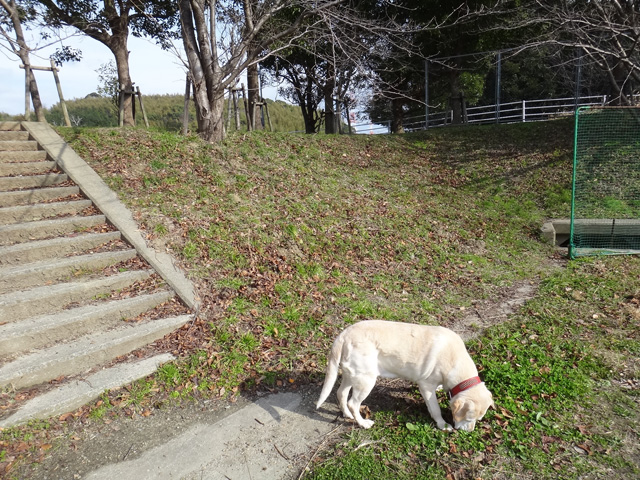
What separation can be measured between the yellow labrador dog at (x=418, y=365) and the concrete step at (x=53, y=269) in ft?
11.5

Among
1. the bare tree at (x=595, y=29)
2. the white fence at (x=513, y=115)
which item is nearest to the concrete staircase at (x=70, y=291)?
the bare tree at (x=595, y=29)

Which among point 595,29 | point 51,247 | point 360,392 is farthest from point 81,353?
point 595,29

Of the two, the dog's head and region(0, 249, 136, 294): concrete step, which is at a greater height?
region(0, 249, 136, 294): concrete step

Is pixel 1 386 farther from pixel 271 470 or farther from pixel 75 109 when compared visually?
pixel 75 109

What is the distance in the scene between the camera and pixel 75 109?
26.1 m

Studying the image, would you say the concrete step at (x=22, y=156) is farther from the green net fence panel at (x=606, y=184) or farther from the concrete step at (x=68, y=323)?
the green net fence panel at (x=606, y=184)

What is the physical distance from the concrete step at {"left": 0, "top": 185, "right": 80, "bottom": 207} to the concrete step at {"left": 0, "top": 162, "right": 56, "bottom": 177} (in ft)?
2.42

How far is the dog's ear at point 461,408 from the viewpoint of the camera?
3.12m

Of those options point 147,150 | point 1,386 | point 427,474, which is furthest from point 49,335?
point 147,150

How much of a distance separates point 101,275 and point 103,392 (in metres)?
1.77

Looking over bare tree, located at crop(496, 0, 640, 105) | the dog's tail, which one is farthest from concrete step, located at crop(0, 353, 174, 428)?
bare tree, located at crop(496, 0, 640, 105)

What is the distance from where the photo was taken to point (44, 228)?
17.8 ft

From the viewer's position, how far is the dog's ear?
3.12 m

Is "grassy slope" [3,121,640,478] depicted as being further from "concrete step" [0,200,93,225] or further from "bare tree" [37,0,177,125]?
"bare tree" [37,0,177,125]
